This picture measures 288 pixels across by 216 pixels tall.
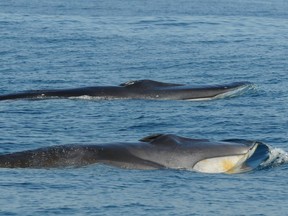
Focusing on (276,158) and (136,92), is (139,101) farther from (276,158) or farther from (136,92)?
(276,158)

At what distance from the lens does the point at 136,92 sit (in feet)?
Result: 106

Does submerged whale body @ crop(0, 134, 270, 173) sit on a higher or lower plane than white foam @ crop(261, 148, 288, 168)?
higher

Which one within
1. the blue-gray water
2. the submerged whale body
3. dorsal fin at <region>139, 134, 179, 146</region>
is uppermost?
dorsal fin at <region>139, 134, 179, 146</region>

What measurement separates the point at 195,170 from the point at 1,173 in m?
3.77

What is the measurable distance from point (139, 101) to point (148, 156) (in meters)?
11.5

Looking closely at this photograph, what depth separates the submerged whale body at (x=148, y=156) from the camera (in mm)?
20469

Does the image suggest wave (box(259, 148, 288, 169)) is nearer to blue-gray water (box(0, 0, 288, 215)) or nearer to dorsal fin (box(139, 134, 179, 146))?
blue-gray water (box(0, 0, 288, 215))

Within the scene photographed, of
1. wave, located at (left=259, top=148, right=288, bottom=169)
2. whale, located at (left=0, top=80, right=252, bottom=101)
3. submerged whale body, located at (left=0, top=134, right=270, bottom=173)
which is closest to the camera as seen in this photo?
submerged whale body, located at (left=0, top=134, right=270, bottom=173)

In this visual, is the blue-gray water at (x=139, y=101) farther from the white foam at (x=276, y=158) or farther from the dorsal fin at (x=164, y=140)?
the dorsal fin at (x=164, y=140)

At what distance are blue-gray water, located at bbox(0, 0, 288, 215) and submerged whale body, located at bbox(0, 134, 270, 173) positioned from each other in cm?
21

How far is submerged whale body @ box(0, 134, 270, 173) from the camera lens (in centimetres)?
2047

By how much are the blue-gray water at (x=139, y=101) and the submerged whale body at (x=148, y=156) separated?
0.21m

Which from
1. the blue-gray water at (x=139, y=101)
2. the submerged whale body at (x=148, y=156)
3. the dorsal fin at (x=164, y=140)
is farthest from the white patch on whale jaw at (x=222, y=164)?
the dorsal fin at (x=164, y=140)

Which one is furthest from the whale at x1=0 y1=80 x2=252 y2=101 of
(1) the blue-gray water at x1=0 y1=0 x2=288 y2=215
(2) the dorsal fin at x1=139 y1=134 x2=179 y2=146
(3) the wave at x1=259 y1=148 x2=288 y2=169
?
(2) the dorsal fin at x1=139 y1=134 x2=179 y2=146
